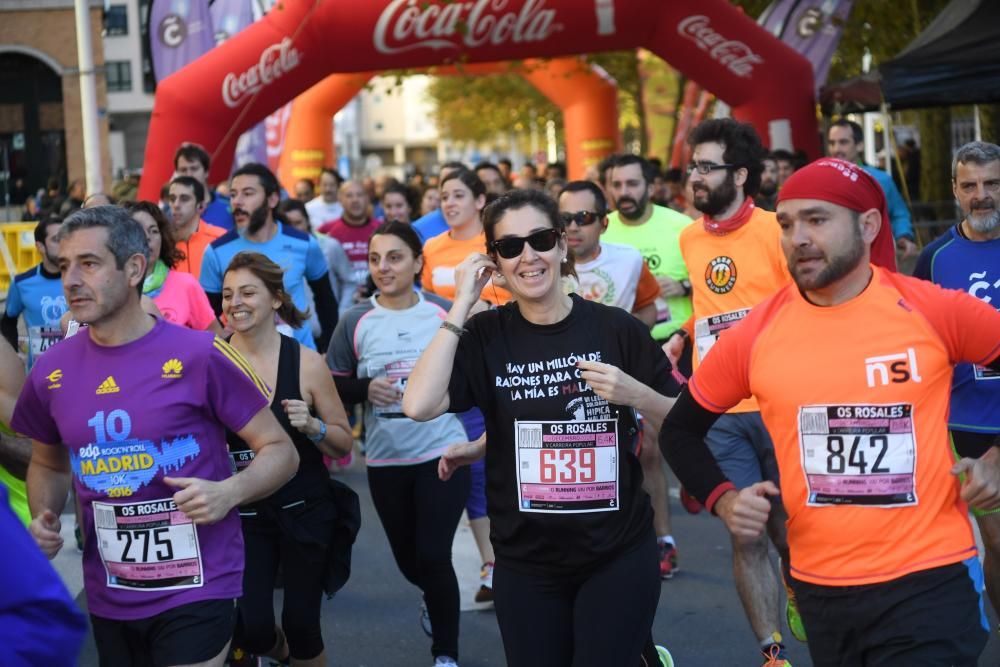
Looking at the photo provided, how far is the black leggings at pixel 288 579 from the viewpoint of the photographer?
5328 mm

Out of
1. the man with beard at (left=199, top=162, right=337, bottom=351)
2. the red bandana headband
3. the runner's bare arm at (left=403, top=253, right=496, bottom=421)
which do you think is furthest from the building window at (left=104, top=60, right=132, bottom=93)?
the red bandana headband

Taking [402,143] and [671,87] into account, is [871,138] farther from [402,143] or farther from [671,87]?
[402,143]

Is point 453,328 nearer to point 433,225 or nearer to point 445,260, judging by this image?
point 445,260

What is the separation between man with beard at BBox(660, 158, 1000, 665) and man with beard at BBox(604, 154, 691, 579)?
13.2 feet

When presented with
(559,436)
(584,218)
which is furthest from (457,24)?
(559,436)

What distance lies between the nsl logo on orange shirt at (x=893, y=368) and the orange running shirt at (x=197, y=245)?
5.74 metres

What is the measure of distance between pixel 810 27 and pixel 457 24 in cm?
419

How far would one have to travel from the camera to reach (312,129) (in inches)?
994

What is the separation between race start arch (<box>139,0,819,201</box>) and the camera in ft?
47.0

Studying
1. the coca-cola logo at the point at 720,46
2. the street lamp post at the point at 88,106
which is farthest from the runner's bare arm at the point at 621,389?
the street lamp post at the point at 88,106

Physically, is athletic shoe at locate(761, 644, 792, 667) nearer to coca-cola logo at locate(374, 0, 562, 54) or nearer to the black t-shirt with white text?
the black t-shirt with white text

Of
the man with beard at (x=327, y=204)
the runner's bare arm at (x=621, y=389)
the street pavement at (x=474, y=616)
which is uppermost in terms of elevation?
the man with beard at (x=327, y=204)

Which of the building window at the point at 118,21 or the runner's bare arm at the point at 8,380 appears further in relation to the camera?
the building window at the point at 118,21

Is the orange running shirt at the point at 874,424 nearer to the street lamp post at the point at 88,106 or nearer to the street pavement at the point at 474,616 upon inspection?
the street pavement at the point at 474,616
